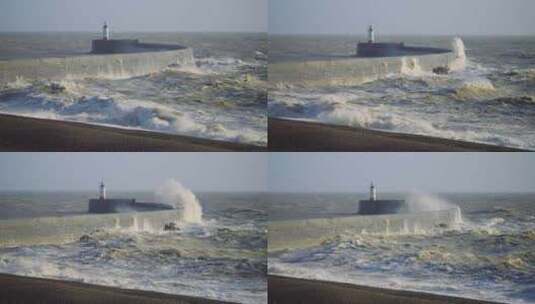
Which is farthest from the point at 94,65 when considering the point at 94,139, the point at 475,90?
the point at 475,90

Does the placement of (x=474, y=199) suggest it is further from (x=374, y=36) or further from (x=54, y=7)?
(x=54, y=7)

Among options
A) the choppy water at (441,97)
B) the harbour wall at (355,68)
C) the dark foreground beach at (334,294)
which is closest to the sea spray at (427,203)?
the choppy water at (441,97)

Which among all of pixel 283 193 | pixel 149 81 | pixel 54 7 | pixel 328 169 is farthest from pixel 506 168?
pixel 54 7

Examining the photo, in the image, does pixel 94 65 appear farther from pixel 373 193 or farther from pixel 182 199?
pixel 373 193

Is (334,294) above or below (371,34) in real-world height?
below

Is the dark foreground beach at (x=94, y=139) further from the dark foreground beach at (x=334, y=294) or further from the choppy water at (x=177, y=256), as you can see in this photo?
the dark foreground beach at (x=334, y=294)

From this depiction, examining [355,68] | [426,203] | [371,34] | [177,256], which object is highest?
[371,34]
